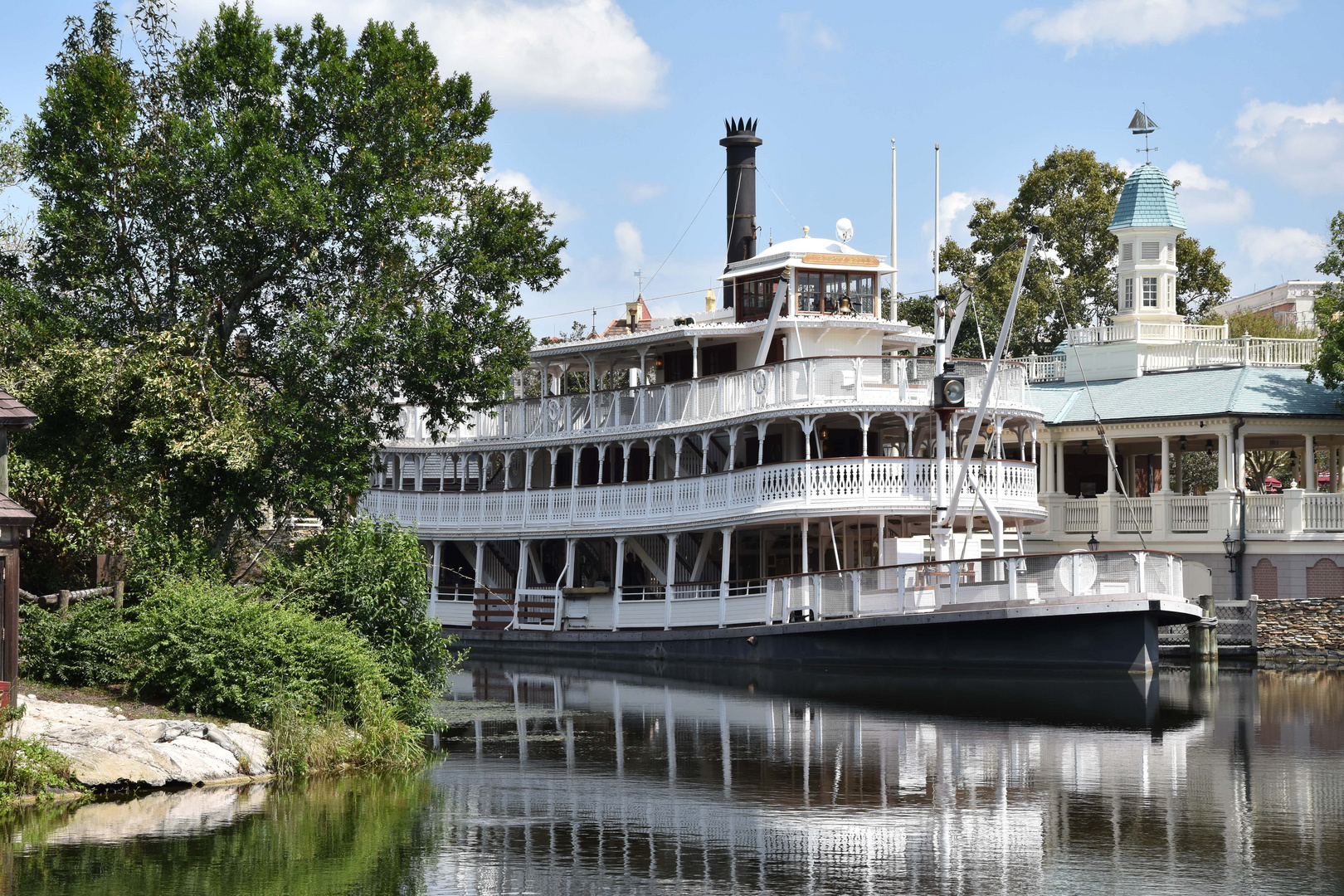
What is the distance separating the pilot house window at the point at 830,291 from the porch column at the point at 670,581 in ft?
19.6

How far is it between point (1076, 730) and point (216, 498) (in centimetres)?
1340

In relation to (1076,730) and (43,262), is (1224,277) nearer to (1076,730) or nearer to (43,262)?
(1076,730)

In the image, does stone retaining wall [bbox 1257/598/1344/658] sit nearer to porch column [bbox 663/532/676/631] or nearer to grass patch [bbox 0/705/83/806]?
porch column [bbox 663/532/676/631]

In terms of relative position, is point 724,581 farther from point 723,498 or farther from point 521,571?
point 521,571

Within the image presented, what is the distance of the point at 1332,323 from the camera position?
39219mm

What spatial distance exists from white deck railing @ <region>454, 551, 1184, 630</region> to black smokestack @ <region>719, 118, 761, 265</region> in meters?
10.9

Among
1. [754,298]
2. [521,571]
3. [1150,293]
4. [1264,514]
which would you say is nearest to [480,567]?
[521,571]

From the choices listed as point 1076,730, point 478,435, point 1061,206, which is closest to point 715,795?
point 1076,730

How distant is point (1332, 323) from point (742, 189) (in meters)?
15.1

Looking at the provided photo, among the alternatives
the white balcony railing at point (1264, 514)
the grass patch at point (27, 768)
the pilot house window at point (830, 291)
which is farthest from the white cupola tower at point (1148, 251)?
the grass patch at point (27, 768)

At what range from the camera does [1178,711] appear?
83.2 ft

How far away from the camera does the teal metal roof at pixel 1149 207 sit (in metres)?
45.4

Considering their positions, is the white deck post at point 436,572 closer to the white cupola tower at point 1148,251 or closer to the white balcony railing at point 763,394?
the white balcony railing at point 763,394

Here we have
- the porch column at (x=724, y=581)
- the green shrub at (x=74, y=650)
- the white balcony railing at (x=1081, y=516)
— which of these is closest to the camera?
the green shrub at (x=74, y=650)
